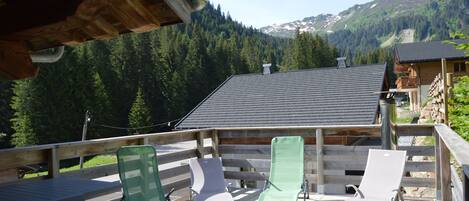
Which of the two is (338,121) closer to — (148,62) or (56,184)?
(56,184)

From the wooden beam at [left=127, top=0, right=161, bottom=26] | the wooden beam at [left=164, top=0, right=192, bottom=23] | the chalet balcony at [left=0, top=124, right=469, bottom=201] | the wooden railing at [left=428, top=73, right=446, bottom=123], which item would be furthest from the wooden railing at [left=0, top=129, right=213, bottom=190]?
the wooden railing at [left=428, top=73, right=446, bottom=123]

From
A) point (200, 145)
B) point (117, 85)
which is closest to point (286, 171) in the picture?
point (200, 145)

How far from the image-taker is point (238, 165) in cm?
645

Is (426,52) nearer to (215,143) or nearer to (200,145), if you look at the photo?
(215,143)

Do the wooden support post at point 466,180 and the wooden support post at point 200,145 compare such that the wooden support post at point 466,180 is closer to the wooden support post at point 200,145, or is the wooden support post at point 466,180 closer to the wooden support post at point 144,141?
the wooden support post at point 144,141

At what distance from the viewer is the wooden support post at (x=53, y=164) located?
3.94m

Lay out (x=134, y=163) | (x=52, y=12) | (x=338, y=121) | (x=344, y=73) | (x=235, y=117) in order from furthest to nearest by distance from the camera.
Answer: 1. (x=344, y=73)
2. (x=235, y=117)
3. (x=338, y=121)
4. (x=134, y=163)
5. (x=52, y=12)

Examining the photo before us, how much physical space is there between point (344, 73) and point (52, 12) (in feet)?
50.7

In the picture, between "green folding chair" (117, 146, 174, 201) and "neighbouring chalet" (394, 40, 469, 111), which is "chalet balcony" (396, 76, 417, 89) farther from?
"green folding chair" (117, 146, 174, 201)

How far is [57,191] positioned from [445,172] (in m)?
3.41

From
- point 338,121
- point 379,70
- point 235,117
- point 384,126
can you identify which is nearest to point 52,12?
point 384,126

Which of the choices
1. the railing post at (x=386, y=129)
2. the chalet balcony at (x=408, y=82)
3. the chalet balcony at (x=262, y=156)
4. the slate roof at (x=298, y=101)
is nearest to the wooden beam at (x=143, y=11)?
the chalet balcony at (x=262, y=156)

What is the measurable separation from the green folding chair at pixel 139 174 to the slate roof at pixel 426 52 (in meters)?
28.1

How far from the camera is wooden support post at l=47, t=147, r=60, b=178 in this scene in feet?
12.9
